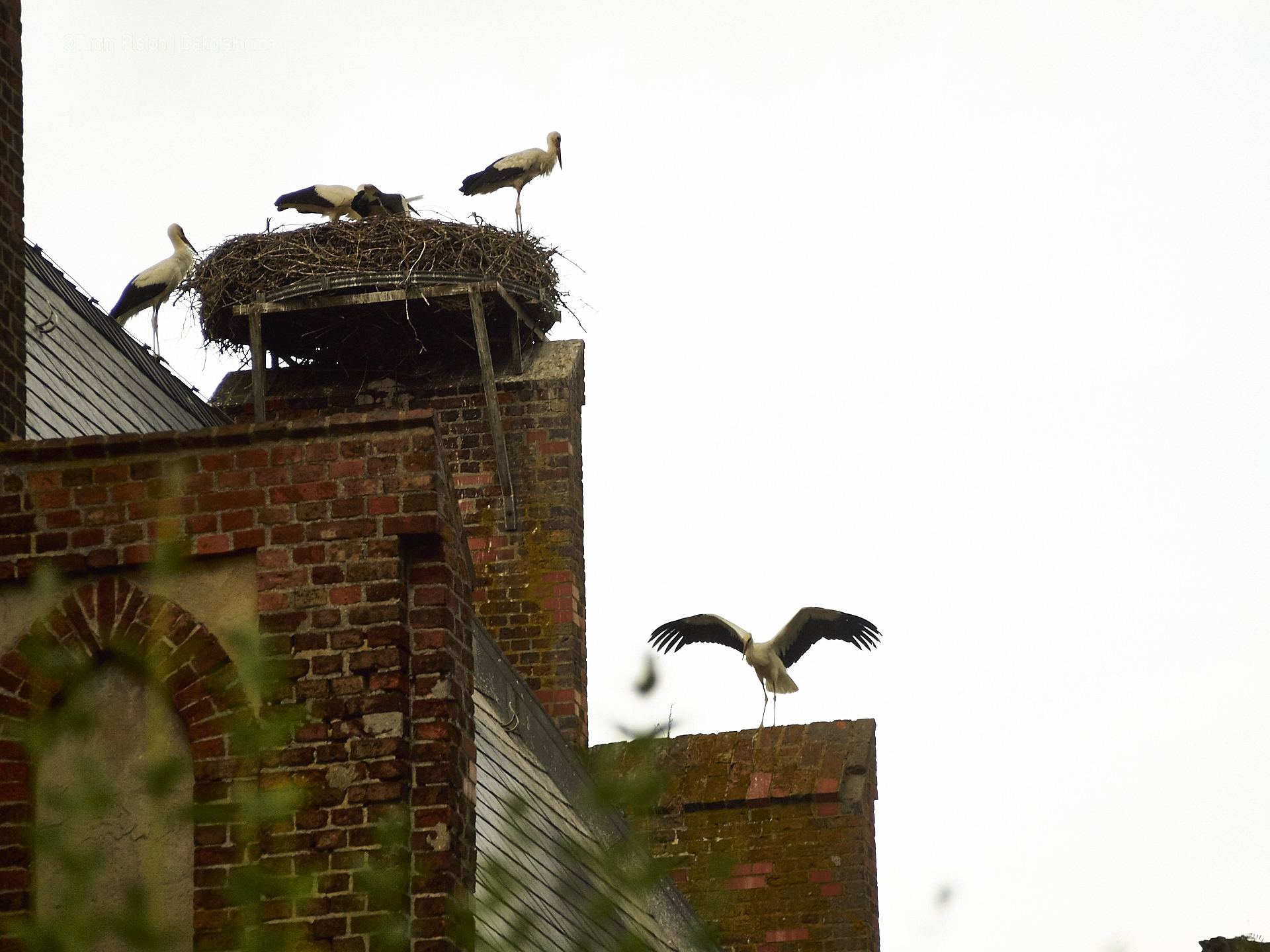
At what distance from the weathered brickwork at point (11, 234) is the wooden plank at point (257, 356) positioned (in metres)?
5.54

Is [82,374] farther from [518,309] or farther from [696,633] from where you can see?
[696,633]

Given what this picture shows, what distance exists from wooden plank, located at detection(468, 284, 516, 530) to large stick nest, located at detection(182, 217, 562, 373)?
0.23 meters

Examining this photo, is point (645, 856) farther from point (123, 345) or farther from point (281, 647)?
point (123, 345)

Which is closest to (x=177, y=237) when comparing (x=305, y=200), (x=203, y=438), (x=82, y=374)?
(x=305, y=200)

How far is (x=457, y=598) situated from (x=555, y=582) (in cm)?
752

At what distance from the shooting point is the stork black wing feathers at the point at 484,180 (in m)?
15.7

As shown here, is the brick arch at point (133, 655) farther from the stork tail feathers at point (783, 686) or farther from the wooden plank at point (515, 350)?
the stork tail feathers at point (783, 686)

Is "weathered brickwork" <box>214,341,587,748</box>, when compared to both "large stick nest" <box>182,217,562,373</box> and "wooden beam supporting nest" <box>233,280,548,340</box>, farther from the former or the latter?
"wooden beam supporting nest" <box>233,280,548,340</box>

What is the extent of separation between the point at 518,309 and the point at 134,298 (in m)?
2.70

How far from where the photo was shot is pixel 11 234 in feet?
23.9

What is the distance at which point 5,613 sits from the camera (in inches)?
213

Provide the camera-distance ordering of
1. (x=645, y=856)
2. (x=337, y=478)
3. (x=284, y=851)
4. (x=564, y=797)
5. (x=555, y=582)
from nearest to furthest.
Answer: (x=645, y=856), (x=284, y=851), (x=337, y=478), (x=564, y=797), (x=555, y=582)

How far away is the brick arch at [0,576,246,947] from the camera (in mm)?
5113

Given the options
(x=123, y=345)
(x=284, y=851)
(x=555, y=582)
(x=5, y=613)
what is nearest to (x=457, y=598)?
(x=284, y=851)
